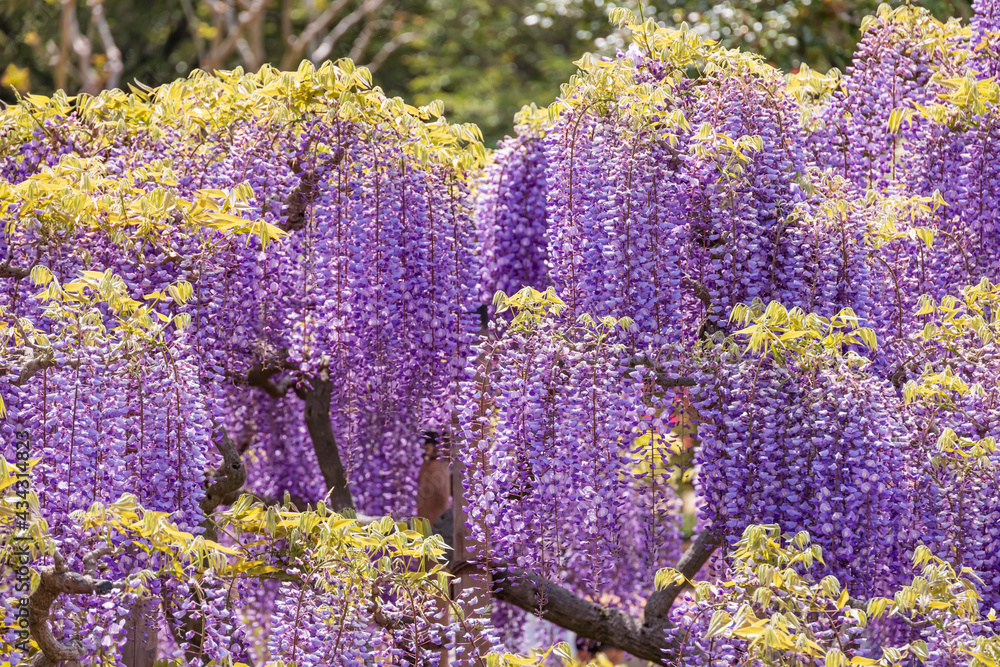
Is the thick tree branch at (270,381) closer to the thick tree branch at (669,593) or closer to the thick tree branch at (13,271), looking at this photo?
the thick tree branch at (13,271)

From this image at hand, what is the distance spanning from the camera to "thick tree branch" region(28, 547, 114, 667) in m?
3.63

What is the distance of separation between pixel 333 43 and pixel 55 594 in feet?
45.8

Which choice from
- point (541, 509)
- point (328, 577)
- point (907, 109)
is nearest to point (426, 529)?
point (541, 509)

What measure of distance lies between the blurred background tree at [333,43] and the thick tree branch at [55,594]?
8.55 meters

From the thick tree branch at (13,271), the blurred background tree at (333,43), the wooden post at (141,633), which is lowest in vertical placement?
the wooden post at (141,633)

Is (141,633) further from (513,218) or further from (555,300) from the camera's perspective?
(513,218)

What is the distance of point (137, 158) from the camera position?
5.55 metres

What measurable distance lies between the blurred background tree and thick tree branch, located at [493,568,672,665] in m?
6.72

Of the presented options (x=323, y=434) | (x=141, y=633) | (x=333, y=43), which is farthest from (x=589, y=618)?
(x=333, y=43)

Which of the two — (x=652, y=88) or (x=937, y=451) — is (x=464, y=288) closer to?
(x=652, y=88)

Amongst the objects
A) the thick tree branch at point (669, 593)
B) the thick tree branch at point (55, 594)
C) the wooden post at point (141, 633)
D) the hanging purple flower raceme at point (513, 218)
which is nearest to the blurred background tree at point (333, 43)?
the hanging purple flower raceme at point (513, 218)

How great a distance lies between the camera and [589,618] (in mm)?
5949

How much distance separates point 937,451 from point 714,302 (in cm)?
109

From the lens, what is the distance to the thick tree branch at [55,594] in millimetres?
3635
